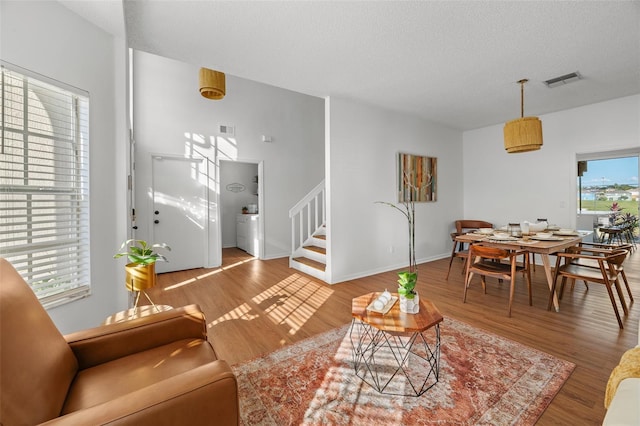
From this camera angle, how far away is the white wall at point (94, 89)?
164cm

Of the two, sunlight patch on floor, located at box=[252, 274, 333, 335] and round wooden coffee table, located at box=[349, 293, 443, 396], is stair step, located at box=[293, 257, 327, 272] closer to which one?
sunlight patch on floor, located at box=[252, 274, 333, 335]

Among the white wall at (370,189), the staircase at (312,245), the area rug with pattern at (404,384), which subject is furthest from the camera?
the staircase at (312,245)

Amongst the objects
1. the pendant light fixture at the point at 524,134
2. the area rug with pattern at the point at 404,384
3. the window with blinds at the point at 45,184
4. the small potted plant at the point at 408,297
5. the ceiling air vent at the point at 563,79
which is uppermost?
the ceiling air vent at the point at 563,79

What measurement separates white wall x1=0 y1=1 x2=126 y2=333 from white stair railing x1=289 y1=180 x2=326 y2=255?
3.04 metres

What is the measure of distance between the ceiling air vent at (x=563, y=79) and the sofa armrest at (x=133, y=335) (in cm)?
466

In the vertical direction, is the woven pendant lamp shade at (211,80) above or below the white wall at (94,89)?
above

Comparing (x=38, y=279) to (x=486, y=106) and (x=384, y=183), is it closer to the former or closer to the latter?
(x=384, y=183)

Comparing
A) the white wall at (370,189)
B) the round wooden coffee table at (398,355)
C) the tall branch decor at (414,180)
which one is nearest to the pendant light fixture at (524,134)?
the tall branch decor at (414,180)

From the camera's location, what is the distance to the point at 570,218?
461 centimetres

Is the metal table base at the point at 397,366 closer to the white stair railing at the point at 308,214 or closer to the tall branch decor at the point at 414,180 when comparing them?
the tall branch decor at the point at 414,180

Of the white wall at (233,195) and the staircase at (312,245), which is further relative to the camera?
the white wall at (233,195)

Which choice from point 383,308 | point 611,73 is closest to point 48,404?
point 383,308

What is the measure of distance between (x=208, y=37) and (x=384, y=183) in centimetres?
317

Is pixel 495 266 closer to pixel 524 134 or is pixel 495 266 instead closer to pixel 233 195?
pixel 524 134
